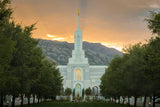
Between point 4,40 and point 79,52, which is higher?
point 79,52

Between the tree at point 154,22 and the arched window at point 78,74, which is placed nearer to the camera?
the tree at point 154,22

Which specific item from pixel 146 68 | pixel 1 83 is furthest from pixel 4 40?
pixel 146 68

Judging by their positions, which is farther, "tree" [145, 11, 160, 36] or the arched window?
the arched window

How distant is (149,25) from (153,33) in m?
1.09

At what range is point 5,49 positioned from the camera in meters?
22.3

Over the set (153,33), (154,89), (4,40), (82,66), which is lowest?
(154,89)

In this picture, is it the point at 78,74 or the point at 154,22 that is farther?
the point at 78,74

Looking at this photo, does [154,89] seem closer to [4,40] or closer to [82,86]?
[4,40]

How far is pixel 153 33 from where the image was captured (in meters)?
29.6

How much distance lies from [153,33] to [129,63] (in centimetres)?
1358

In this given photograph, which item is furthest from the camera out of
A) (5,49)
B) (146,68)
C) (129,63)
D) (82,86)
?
(82,86)

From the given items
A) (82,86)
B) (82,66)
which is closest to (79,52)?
(82,66)

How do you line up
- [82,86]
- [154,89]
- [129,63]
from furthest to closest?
[82,86] < [129,63] < [154,89]

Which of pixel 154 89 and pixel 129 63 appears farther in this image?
pixel 129 63
